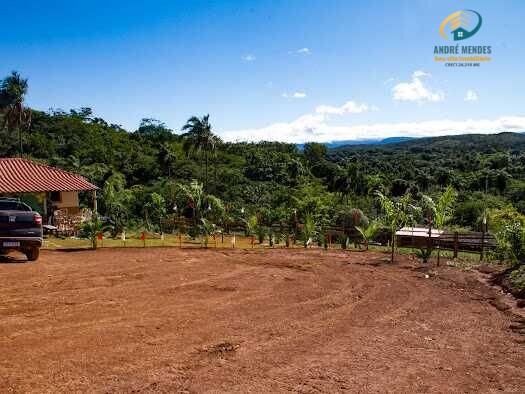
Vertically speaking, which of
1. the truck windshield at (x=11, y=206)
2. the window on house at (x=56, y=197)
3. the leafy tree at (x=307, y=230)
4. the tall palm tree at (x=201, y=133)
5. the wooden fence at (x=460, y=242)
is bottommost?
the wooden fence at (x=460, y=242)

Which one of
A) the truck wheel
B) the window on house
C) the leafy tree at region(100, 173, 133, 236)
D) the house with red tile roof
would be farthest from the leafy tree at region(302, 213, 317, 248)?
the window on house

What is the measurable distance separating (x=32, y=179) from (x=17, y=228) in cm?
1241

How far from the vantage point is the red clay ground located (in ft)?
17.5

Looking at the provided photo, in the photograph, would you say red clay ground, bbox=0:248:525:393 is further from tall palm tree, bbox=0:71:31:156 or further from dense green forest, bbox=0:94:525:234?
tall palm tree, bbox=0:71:31:156

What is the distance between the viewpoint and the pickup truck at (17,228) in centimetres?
1160

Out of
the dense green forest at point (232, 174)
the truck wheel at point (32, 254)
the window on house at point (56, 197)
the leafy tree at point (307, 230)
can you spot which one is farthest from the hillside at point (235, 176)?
the truck wheel at point (32, 254)

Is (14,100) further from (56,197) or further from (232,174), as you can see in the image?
(232,174)

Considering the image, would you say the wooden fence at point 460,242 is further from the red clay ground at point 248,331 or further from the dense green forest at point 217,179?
the red clay ground at point 248,331

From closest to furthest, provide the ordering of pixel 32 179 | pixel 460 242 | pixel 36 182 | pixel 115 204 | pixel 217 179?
pixel 460 242 → pixel 36 182 → pixel 32 179 → pixel 115 204 → pixel 217 179

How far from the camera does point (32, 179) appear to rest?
22.9 metres

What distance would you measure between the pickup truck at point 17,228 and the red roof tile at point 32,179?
379 inches

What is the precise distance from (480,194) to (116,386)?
5630cm

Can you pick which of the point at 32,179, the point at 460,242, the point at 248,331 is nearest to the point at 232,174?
the point at 32,179

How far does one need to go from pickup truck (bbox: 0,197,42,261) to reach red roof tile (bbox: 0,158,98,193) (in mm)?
9633
